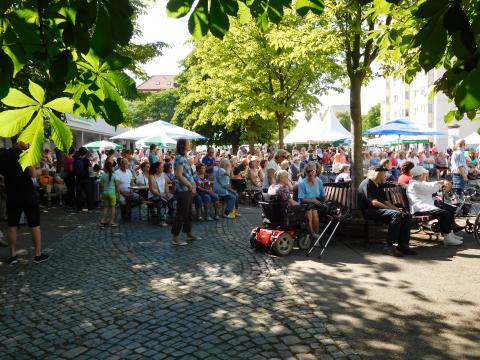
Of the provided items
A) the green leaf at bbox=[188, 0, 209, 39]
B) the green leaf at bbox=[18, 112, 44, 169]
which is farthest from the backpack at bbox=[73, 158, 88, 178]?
the green leaf at bbox=[18, 112, 44, 169]

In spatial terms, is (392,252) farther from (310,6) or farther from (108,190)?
(108,190)

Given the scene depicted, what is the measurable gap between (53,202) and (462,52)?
50.8ft

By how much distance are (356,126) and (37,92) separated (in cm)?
824

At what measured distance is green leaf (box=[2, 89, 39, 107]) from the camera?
2129mm

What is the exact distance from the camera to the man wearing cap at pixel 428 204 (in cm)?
834

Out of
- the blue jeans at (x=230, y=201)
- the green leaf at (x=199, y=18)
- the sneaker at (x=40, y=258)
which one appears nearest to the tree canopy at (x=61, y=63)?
the green leaf at (x=199, y=18)

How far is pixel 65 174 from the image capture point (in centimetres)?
1434

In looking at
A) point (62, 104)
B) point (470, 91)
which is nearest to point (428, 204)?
point (470, 91)

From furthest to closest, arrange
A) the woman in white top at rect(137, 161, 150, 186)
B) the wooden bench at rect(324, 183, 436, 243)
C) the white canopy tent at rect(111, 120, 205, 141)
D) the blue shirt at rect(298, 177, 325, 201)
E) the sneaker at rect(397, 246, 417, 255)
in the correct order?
the white canopy tent at rect(111, 120, 205, 141)
the woman in white top at rect(137, 161, 150, 186)
the blue shirt at rect(298, 177, 325, 201)
the wooden bench at rect(324, 183, 436, 243)
the sneaker at rect(397, 246, 417, 255)

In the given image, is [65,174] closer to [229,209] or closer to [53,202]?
[53,202]

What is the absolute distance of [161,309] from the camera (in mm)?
5188

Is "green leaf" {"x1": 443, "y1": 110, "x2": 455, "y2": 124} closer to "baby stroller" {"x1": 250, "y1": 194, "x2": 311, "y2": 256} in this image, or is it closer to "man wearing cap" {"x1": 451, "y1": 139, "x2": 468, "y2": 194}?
"baby stroller" {"x1": 250, "y1": 194, "x2": 311, "y2": 256}

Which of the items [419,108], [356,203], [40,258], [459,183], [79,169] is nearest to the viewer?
[40,258]

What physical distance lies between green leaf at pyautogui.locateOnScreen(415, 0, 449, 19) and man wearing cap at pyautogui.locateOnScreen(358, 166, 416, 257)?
6031 millimetres
